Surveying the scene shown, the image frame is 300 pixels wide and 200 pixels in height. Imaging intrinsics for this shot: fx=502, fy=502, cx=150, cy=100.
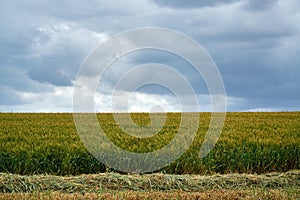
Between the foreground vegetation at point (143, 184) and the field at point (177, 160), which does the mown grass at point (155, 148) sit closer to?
the field at point (177, 160)

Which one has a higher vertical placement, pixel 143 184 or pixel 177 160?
pixel 177 160

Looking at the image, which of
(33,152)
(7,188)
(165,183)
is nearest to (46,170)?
(33,152)

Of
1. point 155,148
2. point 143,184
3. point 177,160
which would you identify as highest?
point 155,148

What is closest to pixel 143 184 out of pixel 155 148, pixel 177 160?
pixel 177 160

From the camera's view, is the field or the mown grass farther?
the mown grass

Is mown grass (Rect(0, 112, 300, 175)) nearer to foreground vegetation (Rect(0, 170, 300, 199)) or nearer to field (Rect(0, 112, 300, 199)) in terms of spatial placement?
field (Rect(0, 112, 300, 199))

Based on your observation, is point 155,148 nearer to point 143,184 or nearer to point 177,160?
point 177,160

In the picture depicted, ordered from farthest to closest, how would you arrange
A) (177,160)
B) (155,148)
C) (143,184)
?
(155,148) < (177,160) < (143,184)

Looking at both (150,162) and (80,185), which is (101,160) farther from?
(80,185)

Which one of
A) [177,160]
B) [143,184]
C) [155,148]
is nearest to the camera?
[143,184]

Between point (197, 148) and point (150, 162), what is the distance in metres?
1.89

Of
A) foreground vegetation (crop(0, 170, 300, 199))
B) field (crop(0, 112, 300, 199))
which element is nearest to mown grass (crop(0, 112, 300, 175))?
field (crop(0, 112, 300, 199))

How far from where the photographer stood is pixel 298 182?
468 inches

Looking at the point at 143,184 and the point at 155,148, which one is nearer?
the point at 143,184
